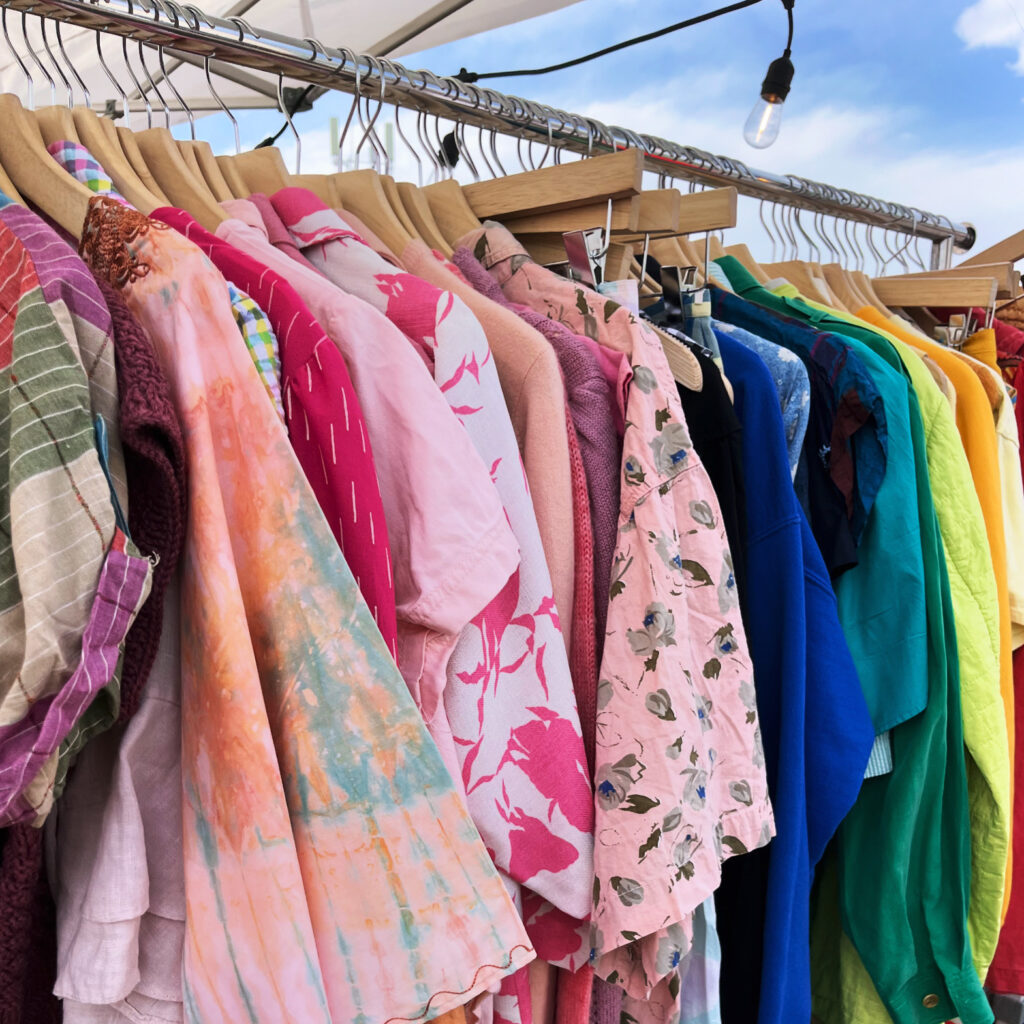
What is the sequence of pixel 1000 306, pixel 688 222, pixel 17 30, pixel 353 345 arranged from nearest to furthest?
1. pixel 353 345
2. pixel 688 222
3. pixel 1000 306
4. pixel 17 30

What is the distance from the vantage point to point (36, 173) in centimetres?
65

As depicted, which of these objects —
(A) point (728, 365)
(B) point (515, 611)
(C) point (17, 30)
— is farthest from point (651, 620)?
(C) point (17, 30)

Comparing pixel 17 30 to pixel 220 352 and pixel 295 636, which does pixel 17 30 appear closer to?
pixel 220 352

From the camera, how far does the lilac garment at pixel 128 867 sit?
44cm

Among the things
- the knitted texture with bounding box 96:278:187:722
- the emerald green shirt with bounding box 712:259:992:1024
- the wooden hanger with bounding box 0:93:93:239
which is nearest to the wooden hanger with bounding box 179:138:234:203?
the wooden hanger with bounding box 0:93:93:239

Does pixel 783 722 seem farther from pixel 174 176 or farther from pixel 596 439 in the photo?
pixel 174 176

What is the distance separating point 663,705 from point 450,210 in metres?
0.52

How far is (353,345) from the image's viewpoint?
58 cm

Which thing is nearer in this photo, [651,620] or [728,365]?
[651,620]

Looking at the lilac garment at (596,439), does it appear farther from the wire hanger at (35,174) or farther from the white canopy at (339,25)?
the white canopy at (339,25)

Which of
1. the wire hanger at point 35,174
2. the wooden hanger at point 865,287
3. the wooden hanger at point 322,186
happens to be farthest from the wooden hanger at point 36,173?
the wooden hanger at point 865,287

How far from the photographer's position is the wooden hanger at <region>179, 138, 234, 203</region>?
0.77 metres

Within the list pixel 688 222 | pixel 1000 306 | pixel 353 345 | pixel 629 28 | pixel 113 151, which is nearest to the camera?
pixel 353 345

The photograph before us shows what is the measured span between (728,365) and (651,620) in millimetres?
324
